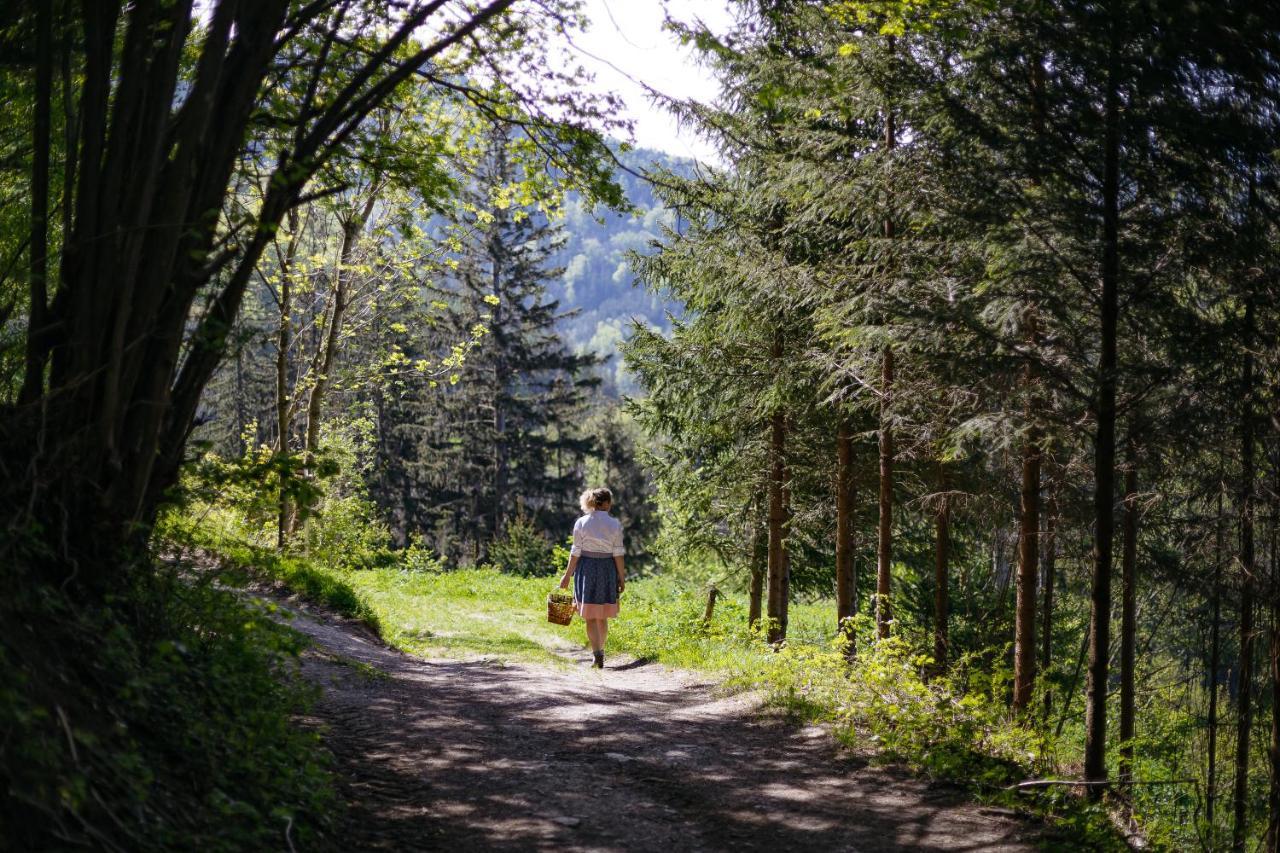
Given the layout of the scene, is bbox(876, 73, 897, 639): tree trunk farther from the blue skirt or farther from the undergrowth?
the undergrowth

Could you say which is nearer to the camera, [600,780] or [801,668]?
[600,780]

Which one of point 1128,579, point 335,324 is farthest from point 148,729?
point 335,324

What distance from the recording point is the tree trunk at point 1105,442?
594cm

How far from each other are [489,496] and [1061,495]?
1403 inches

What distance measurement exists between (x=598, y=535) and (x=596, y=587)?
0.57 m

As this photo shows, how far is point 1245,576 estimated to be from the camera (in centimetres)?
881

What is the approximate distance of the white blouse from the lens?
1002 centimetres

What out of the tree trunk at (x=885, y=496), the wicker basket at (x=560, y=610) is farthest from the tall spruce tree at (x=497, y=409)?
the tree trunk at (x=885, y=496)

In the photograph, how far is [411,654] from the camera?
10.9 meters

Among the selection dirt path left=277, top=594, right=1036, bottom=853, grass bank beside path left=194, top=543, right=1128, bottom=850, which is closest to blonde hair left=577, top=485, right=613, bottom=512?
grass bank beside path left=194, top=543, right=1128, bottom=850

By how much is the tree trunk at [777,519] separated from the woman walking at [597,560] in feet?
10.0

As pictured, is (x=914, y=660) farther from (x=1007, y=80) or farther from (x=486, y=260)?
(x=486, y=260)

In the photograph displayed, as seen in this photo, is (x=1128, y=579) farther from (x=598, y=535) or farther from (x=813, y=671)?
(x=598, y=535)

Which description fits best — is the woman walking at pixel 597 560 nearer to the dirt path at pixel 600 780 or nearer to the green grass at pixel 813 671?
the green grass at pixel 813 671
